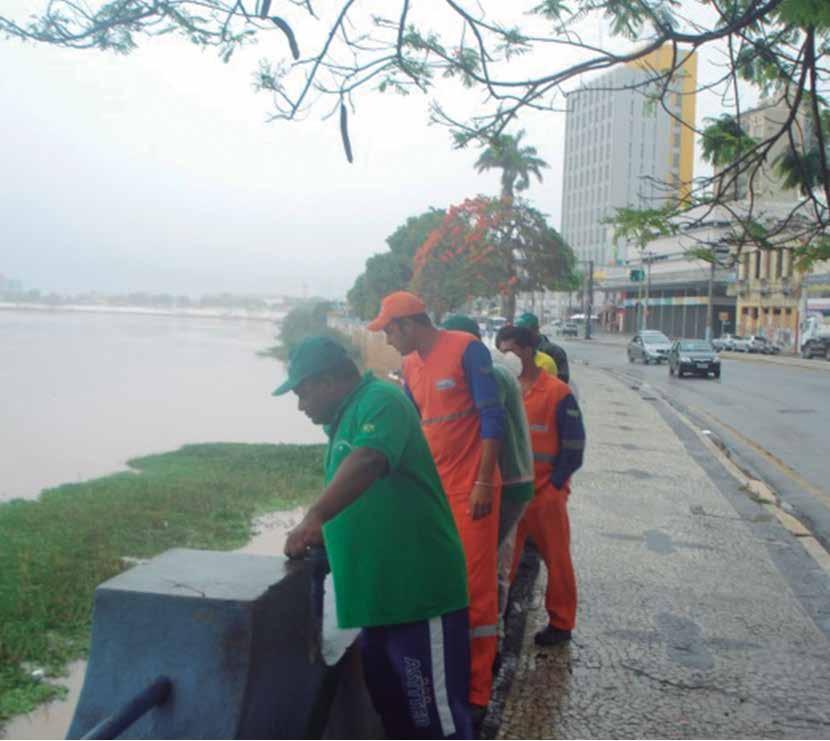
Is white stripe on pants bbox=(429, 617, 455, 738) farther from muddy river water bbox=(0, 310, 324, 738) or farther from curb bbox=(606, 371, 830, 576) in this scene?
curb bbox=(606, 371, 830, 576)

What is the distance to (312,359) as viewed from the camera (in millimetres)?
2740

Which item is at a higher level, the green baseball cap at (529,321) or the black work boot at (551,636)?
the green baseball cap at (529,321)

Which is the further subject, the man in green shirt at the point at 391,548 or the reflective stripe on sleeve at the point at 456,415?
the reflective stripe on sleeve at the point at 456,415

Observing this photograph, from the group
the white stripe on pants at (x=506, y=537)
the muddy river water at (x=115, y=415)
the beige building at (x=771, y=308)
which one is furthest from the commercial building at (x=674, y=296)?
the white stripe on pants at (x=506, y=537)

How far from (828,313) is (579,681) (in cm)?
5156

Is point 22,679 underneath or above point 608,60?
underneath

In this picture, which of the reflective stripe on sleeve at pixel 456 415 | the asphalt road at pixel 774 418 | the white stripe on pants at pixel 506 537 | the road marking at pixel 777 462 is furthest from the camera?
the asphalt road at pixel 774 418

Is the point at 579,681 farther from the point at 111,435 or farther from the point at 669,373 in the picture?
the point at 669,373

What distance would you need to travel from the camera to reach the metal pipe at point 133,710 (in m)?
1.94

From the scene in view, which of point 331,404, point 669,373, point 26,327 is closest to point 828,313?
point 669,373

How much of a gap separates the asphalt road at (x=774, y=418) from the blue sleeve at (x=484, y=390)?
5109 mm

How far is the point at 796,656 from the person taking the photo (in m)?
4.81

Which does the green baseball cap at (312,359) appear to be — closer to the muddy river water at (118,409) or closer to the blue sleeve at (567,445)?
the blue sleeve at (567,445)

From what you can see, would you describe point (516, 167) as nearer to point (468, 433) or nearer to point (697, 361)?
point (697, 361)
